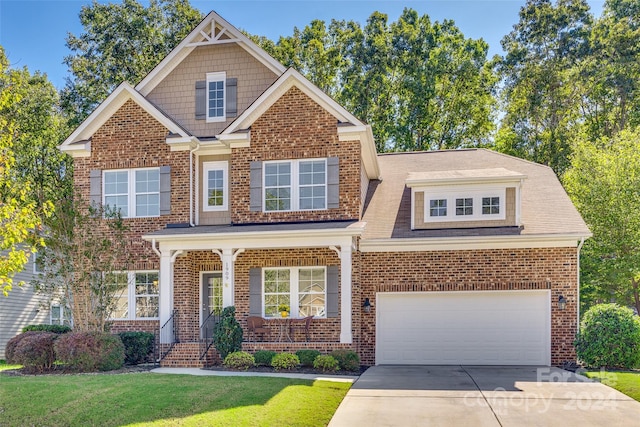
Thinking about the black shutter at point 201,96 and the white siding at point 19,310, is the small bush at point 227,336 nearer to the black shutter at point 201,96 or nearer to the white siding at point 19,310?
the black shutter at point 201,96

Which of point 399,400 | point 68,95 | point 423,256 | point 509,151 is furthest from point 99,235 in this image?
point 509,151

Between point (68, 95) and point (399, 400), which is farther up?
point (68, 95)

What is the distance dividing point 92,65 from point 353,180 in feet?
60.3

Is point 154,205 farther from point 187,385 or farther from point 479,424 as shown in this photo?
point 479,424

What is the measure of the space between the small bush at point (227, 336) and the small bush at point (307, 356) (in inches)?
65.0

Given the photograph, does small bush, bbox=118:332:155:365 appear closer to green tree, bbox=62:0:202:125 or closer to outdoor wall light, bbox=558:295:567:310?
outdoor wall light, bbox=558:295:567:310

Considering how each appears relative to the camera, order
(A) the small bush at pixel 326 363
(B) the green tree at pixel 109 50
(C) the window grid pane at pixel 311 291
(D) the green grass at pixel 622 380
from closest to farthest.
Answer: (D) the green grass at pixel 622 380 < (A) the small bush at pixel 326 363 < (C) the window grid pane at pixel 311 291 < (B) the green tree at pixel 109 50

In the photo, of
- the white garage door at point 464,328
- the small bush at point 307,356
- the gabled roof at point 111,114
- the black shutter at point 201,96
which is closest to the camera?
the small bush at point 307,356

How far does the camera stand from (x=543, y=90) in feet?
103

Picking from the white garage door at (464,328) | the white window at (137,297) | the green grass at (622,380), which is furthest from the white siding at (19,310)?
the green grass at (622,380)

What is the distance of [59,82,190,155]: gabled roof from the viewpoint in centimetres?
1800

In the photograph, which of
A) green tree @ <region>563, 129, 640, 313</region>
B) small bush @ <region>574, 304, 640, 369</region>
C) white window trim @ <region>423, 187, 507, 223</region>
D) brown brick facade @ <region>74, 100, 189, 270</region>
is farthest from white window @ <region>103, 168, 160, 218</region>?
green tree @ <region>563, 129, 640, 313</region>

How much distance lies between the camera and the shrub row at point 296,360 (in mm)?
14500

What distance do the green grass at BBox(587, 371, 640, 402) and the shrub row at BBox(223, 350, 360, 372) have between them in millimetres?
5370
